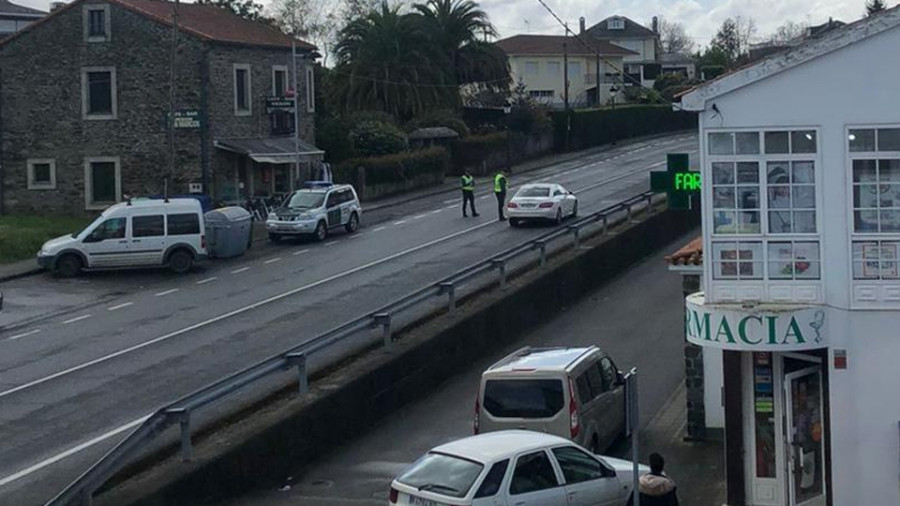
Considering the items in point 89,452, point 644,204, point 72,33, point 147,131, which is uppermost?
point 72,33

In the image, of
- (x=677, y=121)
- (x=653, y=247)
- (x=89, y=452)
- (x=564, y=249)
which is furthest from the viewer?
(x=677, y=121)

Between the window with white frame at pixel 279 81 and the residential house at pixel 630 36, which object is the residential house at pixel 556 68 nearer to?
the residential house at pixel 630 36

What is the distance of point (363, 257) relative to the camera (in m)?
39.4

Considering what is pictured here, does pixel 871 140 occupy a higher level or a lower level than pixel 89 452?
→ higher

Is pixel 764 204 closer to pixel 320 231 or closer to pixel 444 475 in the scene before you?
pixel 444 475

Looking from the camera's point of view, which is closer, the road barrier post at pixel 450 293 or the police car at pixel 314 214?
the road barrier post at pixel 450 293

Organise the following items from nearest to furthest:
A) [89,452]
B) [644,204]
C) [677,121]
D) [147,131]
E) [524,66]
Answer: [89,452], [644,204], [147,131], [677,121], [524,66]

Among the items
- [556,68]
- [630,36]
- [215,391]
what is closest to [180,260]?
[215,391]

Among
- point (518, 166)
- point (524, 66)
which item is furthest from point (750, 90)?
point (524, 66)

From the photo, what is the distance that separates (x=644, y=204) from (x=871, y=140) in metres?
28.1

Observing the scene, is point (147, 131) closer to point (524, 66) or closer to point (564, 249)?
point (564, 249)

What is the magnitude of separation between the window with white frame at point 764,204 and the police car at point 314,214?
27.1 m

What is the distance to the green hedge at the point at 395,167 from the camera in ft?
191

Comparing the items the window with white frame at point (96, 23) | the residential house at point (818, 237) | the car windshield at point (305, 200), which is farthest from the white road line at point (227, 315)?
the window with white frame at point (96, 23)
